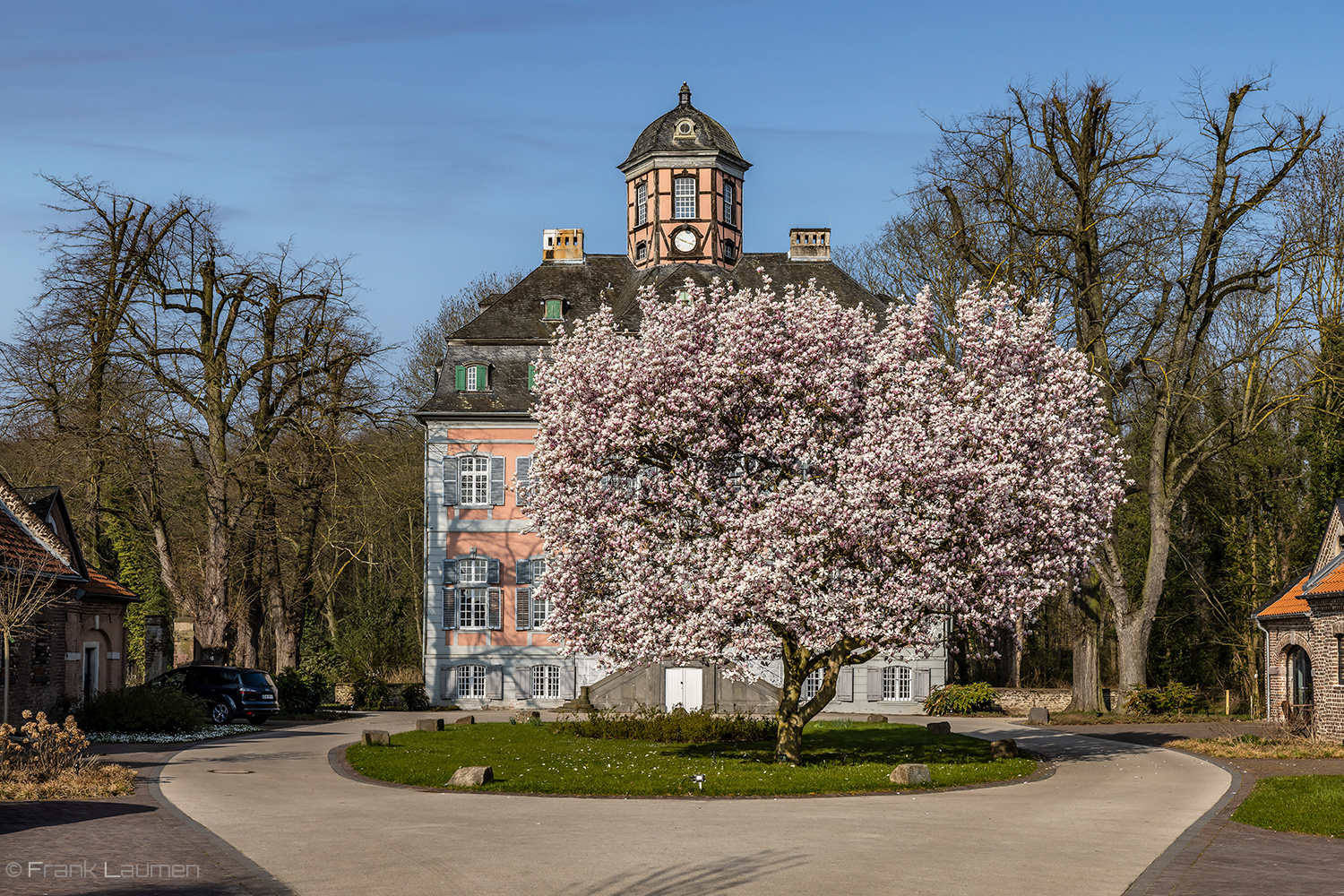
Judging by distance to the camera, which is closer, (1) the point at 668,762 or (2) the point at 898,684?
(1) the point at 668,762

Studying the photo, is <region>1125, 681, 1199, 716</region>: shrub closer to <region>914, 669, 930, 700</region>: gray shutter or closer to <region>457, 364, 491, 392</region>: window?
<region>914, 669, 930, 700</region>: gray shutter

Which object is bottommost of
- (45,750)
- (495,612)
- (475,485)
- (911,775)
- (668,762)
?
(668,762)

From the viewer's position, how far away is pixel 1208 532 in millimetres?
45531

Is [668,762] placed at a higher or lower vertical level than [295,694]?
lower

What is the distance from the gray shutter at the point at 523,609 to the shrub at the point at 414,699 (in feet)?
13.2

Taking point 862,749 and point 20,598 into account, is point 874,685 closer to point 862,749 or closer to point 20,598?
point 862,749

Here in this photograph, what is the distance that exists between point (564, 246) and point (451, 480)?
11937 millimetres

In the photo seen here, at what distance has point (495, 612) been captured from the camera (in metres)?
45.7

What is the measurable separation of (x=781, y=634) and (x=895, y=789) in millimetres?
3485

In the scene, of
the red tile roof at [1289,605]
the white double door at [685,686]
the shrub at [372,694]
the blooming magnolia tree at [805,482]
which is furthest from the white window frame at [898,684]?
the blooming magnolia tree at [805,482]

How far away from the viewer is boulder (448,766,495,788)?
1939 centimetres

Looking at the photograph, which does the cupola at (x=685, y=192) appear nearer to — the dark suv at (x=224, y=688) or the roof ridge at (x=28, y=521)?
the dark suv at (x=224, y=688)

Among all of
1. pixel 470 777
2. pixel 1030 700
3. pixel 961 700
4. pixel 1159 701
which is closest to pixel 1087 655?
pixel 1159 701

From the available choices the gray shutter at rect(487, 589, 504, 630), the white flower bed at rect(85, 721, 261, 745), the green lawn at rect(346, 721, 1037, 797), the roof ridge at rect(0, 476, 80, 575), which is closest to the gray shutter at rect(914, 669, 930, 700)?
the green lawn at rect(346, 721, 1037, 797)
